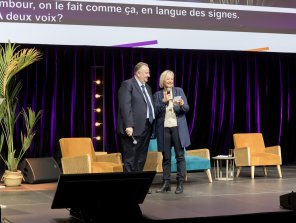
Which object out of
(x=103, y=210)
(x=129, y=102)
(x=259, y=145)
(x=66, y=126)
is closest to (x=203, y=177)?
(x=259, y=145)

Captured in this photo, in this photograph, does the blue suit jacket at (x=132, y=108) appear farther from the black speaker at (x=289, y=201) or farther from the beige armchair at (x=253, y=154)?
the beige armchair at (x=253, y=154)

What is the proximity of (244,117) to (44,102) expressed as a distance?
3.47 meters

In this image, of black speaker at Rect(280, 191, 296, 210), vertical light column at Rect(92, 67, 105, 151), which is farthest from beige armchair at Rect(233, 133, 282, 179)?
black speaker at Rect(280, 191, 296, 210)

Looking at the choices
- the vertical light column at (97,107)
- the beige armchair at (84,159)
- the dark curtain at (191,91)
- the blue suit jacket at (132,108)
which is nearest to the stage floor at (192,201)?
the beige armchair at (84,159)

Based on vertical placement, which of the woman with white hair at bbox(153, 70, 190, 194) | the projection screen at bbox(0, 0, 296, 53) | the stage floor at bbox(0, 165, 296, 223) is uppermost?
the projection screen at bbox(0, 0, 296, 53)

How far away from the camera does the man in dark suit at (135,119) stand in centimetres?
552

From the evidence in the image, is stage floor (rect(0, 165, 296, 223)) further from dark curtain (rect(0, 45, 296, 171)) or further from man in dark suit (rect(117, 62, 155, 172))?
dark curtain (rect(0, 45, 296, 171))

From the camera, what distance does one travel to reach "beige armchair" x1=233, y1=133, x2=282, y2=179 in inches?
307

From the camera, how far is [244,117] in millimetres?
9922

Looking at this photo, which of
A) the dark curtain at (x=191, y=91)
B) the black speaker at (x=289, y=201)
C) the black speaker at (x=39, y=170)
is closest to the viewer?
the black speaker at (x=289, y=201)

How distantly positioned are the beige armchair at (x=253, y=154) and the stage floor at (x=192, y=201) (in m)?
0.20

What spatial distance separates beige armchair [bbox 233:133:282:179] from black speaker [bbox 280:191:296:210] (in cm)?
317

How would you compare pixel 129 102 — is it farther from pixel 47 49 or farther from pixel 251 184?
pixel 47 49

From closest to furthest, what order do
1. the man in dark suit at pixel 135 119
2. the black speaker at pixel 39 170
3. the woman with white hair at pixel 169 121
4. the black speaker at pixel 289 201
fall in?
the black speaker at pixel 289 201
the man in dark suit at pixel 135 119
the woman with white hair at pixel 169 121
the black speaker at pixel 39 170
